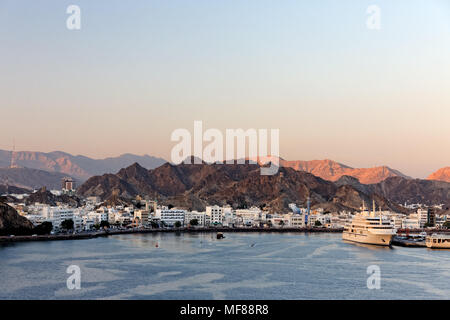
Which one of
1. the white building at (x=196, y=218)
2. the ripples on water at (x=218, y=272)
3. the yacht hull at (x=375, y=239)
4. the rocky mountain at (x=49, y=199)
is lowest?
the ripples on water at (x=218, y=272)

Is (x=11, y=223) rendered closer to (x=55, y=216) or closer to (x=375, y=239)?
(x=55, y=216)

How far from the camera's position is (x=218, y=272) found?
117ft

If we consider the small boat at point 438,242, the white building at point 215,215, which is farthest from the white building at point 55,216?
the small boat at point 438,242

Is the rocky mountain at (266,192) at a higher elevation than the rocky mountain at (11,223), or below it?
higher

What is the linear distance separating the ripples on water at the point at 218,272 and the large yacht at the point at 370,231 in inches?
214

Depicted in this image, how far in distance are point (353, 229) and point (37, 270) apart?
3990 centimetres

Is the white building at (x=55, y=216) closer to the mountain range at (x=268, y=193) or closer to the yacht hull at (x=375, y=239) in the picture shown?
the yacht hull at (x=375, y=239)

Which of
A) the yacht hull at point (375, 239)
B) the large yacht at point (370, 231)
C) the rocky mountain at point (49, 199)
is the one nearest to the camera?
the yacht hull at point (375, 239)

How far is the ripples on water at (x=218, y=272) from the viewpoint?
28875mm

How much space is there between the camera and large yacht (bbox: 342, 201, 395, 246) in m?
59.0

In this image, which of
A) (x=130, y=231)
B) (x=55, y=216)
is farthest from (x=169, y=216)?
(x=55, y=216)

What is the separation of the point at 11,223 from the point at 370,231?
1580 inches
